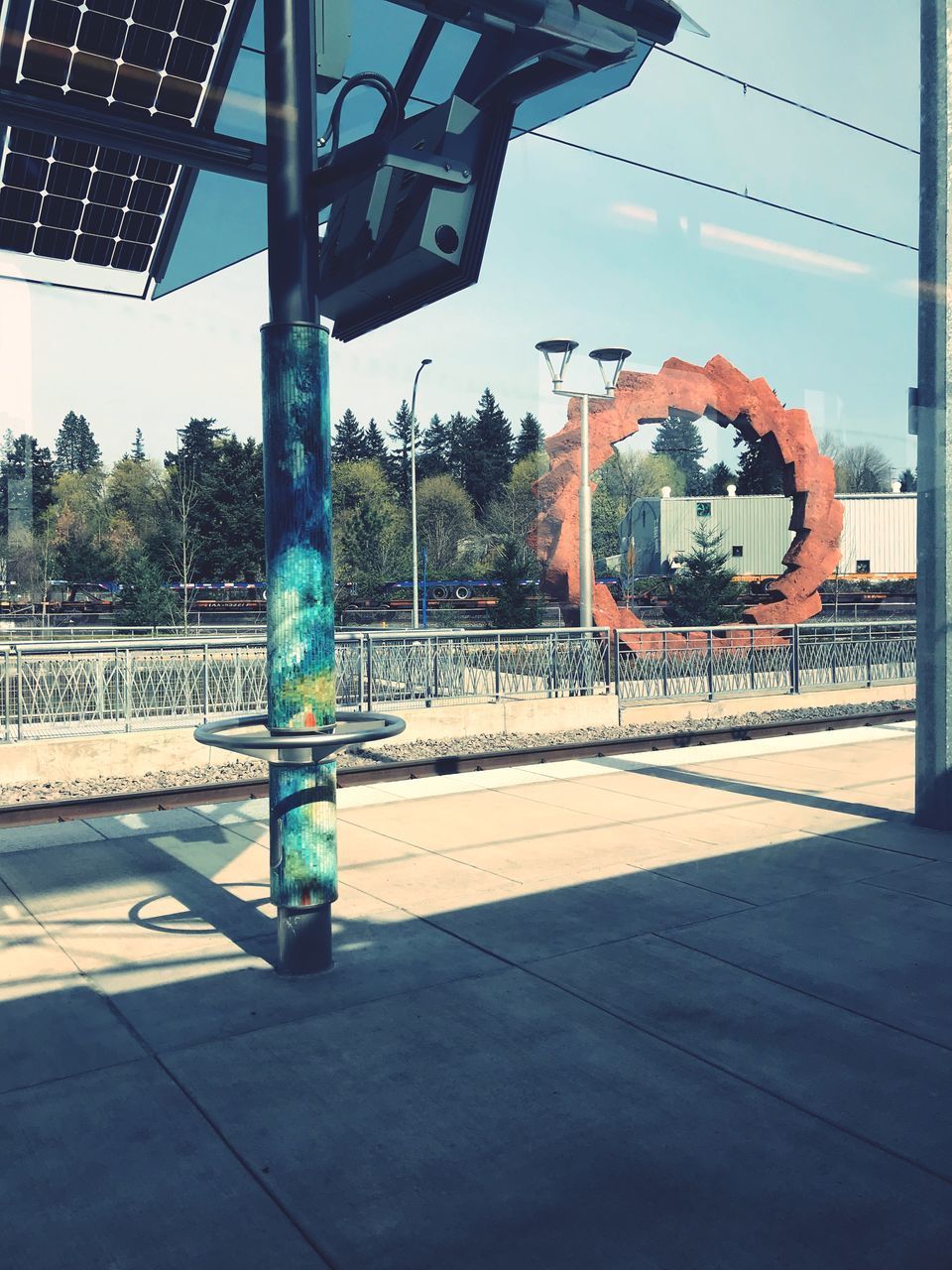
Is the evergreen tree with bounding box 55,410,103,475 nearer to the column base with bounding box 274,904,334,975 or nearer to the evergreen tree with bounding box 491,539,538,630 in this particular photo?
the evergreen tree with bounding box 491,539,538,630

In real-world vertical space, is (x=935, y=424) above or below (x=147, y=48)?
below

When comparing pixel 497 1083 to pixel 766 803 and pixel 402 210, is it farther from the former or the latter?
pixel 766 803

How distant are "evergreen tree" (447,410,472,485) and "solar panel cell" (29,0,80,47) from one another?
346 feet

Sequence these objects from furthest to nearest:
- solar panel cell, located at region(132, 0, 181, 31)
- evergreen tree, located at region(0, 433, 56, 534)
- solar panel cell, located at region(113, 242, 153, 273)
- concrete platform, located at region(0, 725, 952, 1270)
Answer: evergreen tree, located at region(0, 433, 56, 534)
solar panel cell, located at region(113, 242, 153, 273)
solar panel cell, located at region(132, 0, 181, 31)
concrete platform, located at region(0, 725, 952, 1270)

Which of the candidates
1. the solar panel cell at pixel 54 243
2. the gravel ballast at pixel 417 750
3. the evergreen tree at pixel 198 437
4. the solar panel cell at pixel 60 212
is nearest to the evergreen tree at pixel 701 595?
the gravel ballast at pixel 417 750

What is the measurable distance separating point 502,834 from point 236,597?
55557 millimetres

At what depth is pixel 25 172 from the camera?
20.6 feet

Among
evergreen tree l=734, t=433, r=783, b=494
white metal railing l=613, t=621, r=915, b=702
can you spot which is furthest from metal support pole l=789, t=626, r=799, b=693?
evergreen tree l=734, t=433, r=783, b=494

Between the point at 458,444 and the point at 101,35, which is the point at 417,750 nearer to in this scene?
the point at 101,35

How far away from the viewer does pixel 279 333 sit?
15.9ft

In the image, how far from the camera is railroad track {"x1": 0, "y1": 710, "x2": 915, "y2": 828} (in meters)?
9.03

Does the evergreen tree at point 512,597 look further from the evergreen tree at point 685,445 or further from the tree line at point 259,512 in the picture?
the evergreen tree at point 685,445

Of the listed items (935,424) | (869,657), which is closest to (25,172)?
(935,424)

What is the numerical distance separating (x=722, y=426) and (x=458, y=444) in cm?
9464
